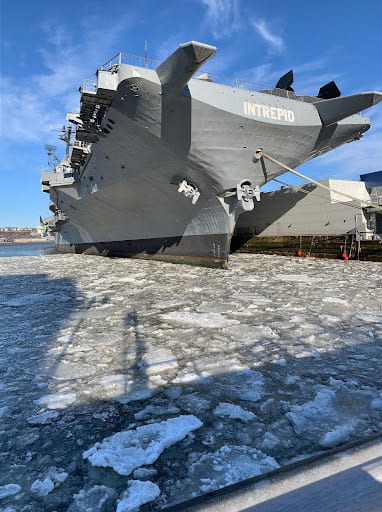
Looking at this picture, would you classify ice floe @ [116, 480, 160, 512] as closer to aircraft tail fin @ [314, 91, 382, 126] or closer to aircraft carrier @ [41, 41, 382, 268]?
aircraft carrier @ [41, 41, 382, 268]

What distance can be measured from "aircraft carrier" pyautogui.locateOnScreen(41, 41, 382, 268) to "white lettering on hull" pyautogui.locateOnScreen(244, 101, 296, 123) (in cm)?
3

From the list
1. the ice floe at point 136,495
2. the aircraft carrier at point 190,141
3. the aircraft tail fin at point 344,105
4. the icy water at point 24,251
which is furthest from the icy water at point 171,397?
the icy water at point 24,251

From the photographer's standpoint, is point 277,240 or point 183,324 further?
point 277,240

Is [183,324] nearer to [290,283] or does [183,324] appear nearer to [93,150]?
[290,283]

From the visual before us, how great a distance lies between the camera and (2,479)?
1.77m

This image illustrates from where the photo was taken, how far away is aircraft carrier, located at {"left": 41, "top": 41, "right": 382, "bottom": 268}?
8.20 metres

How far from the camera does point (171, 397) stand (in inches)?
A: 102

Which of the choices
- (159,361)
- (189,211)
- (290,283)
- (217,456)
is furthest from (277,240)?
(217,456)

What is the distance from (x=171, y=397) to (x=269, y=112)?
9.70 metres

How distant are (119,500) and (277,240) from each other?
Answer: 56.7 feet

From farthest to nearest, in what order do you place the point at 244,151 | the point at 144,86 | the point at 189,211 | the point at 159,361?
→ the point at 189,211
the point at 244,151
the point at 144,86
the point at 159,361

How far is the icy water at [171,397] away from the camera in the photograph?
175cm

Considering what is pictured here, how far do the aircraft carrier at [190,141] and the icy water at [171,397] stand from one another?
5868mm

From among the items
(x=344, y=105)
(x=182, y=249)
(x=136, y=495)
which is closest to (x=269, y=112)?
(x=344, y=105)
